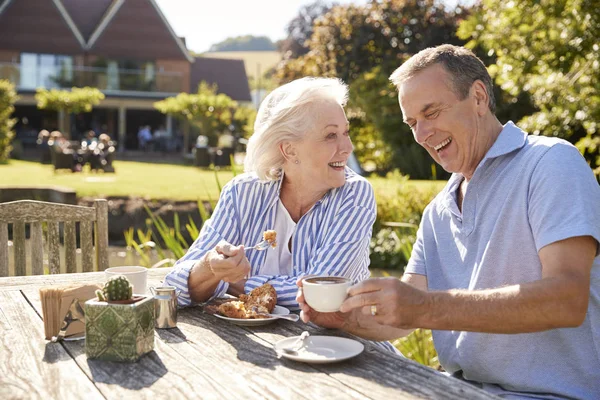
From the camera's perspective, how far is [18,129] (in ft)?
105

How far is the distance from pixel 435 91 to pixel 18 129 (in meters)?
32.7

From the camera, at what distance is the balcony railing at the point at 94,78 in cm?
2975

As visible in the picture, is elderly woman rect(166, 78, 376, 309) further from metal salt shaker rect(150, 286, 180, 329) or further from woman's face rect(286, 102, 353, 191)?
metal salt shaker rect(150, 286, 180, 329)

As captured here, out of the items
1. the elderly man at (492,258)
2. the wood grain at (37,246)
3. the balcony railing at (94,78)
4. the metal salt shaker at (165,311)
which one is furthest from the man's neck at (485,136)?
the balcony railing at (94,78)

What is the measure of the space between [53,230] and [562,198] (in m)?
2.45

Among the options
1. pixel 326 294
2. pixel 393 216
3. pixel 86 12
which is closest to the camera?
pixel 326 294

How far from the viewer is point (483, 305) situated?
1.74 metres

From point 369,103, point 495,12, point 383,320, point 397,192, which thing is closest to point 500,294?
point 383,320

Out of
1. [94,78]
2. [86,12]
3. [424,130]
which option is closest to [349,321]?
[424,130]

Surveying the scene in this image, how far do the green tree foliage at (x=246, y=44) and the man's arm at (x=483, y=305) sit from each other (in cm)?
15248

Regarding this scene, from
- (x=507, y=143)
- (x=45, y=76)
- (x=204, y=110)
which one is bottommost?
(x=507, y=143)

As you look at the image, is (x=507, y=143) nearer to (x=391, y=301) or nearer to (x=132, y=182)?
(x=391, y=301)

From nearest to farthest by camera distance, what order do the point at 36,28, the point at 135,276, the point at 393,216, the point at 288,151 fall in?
the point at 135,276 < the point at 288,151 < the point at 393,216 < the point at 36,28

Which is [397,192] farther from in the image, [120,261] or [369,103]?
[369,103]
